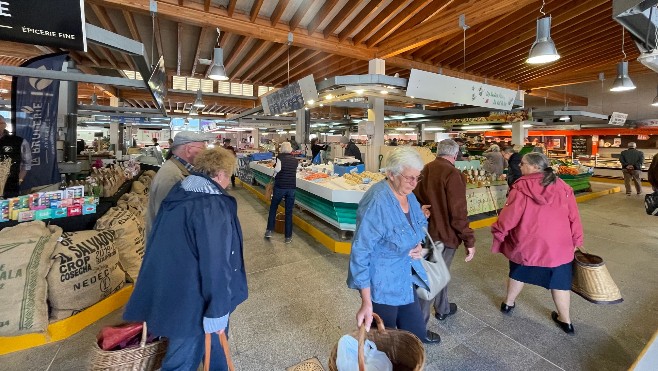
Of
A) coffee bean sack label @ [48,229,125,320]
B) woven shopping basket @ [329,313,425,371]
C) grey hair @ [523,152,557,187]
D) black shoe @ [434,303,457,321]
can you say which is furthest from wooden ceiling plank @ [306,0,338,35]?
woven shopping basket @ [329,313,425,371]

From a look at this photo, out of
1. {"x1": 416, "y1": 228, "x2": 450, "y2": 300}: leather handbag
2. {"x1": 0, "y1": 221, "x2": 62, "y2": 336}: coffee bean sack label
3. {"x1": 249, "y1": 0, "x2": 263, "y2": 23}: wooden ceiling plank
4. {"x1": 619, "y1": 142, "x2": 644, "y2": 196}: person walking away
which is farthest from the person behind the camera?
{"x1": 619, "y1": 142, "x2": 644, "y2": 196}: person walking away

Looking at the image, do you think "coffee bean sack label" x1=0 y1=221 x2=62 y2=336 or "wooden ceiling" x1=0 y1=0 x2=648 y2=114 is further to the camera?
"wooden ceiling" x1=0 y1=0 x2=648 y2=114

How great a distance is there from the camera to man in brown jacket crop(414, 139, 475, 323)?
8.72 feet

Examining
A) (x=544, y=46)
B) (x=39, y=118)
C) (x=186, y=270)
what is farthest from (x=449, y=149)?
(x=39, y=118)

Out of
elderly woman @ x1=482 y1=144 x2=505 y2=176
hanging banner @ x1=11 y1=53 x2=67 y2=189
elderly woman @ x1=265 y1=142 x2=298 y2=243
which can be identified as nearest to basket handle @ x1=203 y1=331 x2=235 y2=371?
elderly woman @ x1=265 y1=142 x2=298 y2=243

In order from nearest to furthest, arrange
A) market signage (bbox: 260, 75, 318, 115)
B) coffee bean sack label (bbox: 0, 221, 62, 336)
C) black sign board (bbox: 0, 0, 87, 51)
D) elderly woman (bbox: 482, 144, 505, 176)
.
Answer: black sign board (bbox: 0, 0, 87, 51) → coffee bean sack label (bbox: 0, 221, 62, 336) → market signage (bbox: 260, 75, 318, 115) → elderly woman (bbox: 482, 144, 505, 176)

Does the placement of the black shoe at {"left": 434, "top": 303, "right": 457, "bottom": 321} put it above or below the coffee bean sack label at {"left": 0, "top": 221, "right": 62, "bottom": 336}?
below

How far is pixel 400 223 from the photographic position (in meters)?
1.82

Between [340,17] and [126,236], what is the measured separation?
4.60m

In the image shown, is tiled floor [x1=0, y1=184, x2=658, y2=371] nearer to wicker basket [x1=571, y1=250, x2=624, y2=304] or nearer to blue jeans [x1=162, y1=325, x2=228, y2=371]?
wicker basket [x1=571, y1=250, x2=624, y2=304]

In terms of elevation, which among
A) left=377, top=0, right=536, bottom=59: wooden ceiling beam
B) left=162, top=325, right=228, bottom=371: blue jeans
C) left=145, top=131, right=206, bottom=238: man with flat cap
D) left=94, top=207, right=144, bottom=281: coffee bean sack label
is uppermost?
left=377, top=0, right=536, bottom=59: wooden ceiling beam

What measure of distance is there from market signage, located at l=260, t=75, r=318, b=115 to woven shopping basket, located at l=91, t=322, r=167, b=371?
5.09 metres

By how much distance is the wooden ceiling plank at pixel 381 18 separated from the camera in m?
5.02

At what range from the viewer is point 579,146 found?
50.2ft
